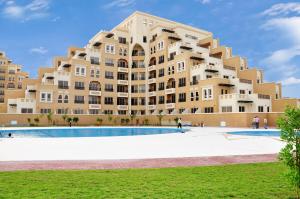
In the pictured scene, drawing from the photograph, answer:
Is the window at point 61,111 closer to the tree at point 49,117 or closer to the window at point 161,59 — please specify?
the tree at point 49,117

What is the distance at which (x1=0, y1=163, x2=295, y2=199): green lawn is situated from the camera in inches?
312

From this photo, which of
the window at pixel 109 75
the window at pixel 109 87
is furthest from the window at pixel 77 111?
the window at pixel 109 75

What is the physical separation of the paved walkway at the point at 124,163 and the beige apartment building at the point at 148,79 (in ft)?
132

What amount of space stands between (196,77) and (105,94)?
2419cm

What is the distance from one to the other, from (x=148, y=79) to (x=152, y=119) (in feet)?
38.0

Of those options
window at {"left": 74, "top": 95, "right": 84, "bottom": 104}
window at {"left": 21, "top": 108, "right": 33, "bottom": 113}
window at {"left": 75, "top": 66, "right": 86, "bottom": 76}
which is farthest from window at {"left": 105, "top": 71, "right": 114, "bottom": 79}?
window at {"left": 21, "top": 108, "right": 33, "bottom": 113}

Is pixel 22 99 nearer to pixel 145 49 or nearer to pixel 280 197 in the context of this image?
pixel 145 49

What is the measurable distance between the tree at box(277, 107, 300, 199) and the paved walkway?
6.32 m

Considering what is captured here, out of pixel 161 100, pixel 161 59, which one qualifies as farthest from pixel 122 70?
pixel 161 100

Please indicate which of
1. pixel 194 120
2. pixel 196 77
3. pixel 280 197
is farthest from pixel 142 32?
pixel 280 197

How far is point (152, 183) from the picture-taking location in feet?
30.2

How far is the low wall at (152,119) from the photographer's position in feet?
167

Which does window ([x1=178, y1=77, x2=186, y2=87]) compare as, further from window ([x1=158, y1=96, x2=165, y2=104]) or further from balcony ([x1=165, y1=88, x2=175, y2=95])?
window ([x1=158, y1=96, x2=165, y2=104])

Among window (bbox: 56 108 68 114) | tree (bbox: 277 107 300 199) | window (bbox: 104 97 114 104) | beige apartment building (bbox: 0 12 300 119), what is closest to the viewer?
tree (bbox: 277 107 300 199)
